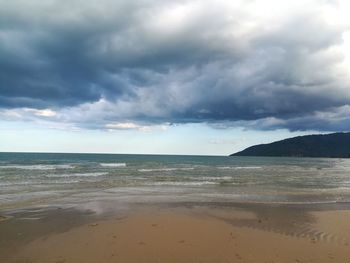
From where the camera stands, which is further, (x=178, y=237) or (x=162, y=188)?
(x=162, y=188)

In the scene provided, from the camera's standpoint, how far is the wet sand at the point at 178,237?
812cm

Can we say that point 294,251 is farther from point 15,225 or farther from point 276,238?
point 15,225

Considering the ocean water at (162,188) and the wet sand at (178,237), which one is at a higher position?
the ocean water at (162,188)

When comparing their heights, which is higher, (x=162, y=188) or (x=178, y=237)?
(x=162, y=188)

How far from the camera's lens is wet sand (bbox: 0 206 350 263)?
26.6 feet

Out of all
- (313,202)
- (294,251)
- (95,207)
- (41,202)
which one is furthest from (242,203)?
(41,202)

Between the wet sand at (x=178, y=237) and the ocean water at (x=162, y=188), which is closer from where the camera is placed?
the wet sand at (x=178, y=237)

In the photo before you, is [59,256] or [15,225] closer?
[59,256]

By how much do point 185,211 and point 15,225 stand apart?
6.65 metres

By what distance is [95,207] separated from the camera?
15.4 metres

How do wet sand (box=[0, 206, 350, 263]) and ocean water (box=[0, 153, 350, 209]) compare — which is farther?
ocean water (box=[0, 153, 350, 209])

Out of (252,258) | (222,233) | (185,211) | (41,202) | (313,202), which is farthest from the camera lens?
(313,202)

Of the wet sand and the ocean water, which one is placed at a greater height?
the ocean water

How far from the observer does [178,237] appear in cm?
988
